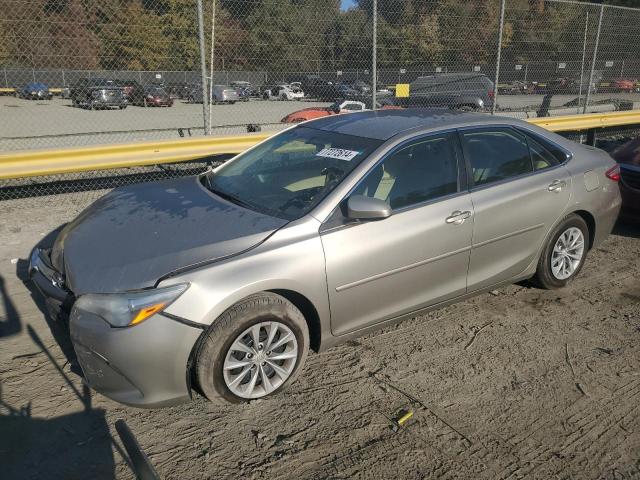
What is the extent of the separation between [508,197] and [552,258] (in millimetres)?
886

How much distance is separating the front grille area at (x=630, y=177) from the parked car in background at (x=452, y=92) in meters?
4.25

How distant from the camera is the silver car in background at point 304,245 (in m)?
2.85

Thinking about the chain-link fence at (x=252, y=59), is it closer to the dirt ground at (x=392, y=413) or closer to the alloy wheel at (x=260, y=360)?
the dirt ground at (x=392, y=413)

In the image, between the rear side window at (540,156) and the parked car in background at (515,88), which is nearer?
the rear side window at (540,156)

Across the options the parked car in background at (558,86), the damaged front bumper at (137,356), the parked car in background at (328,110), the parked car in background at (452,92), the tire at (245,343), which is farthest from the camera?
the parked car in background at (558,86)

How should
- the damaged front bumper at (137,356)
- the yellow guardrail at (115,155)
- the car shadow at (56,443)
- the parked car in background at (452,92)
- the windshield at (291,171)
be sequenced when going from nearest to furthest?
the car shadow at (56,443) < the damaged front bumper at (137,356) < the windshield at (291,171) < the yellow guardrail at (115,155) < the parked car in background at (452,92)

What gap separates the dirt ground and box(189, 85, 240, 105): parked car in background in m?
3.91

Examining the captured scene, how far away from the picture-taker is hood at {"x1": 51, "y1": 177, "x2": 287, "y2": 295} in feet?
9.65

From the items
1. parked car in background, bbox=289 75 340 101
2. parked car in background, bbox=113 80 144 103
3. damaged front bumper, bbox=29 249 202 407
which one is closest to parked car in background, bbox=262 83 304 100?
parked car in background, bbox=289 75 340 101

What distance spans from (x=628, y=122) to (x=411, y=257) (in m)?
8.84

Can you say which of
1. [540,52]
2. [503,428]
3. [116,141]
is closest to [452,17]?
[540,52]

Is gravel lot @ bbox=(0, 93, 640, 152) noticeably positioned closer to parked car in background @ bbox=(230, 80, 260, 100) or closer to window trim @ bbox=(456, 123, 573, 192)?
parked car in background @ bbox=(230, 80, 260, 100)

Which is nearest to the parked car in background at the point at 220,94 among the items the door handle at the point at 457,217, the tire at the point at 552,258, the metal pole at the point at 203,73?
the metal pole at the point at 203,73

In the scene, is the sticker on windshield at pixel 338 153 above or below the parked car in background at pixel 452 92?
below
